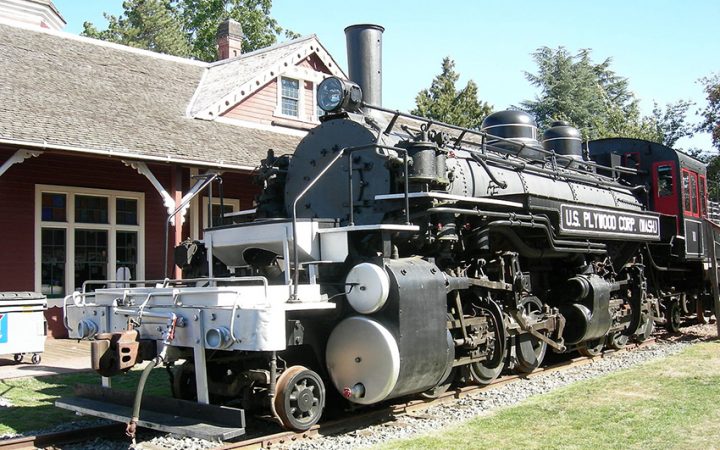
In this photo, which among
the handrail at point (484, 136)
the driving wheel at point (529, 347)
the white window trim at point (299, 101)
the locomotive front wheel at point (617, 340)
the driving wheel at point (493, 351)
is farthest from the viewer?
the white window trim at point (299, 101)

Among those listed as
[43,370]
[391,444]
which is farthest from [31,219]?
[391,444]

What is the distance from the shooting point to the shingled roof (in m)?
12.1

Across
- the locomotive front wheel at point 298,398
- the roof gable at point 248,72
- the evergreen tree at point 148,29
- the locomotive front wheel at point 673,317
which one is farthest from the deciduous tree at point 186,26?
the locomotive front wheel at point 298,398

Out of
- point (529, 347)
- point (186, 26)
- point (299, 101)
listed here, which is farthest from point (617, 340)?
point (186, 26)

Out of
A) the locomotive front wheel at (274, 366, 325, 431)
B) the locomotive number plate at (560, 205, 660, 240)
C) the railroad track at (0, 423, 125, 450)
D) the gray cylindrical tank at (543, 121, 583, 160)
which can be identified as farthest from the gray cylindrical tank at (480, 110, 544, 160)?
the railroad track at (0, 423, 125, 450)

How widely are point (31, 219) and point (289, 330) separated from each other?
9.00 m

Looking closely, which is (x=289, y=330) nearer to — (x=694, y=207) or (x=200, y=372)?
(x=200, y=372)

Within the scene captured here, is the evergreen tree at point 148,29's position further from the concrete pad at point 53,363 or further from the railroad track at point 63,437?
the railroad track at point 63,437

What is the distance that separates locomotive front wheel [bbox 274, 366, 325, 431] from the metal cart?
19.5ft

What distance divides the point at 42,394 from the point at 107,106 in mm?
7414

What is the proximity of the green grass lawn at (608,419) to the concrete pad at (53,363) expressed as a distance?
5.96 meters

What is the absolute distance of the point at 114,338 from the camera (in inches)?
230

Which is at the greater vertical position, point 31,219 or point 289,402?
point 31,219

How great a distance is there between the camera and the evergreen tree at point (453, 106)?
34.5 metres
